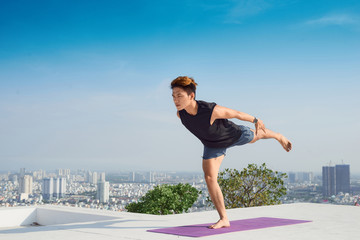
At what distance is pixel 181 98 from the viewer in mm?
4629

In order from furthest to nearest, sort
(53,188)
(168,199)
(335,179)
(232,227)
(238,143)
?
(53,188)
(335,179)
(168,199)
(238,143)
(232,227)

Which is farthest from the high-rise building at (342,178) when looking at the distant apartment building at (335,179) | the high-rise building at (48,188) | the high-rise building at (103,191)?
the high-rise building at (48,188)

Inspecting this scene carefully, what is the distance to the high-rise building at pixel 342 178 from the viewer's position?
11336 mm

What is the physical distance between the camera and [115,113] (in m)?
12.2

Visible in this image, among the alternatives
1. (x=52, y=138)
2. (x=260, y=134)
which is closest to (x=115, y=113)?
(x=52, y=138)

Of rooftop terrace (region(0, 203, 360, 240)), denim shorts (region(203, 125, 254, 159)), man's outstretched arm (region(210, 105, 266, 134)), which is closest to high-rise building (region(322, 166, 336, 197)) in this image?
rooftop terrace (region(0, 203, 360, 240))

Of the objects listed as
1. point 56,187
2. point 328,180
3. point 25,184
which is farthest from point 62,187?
point 328,180

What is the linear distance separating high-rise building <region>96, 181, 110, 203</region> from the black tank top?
785cm

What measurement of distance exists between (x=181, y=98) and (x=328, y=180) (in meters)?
8.78

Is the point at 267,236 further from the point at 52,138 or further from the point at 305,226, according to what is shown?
the point at 52,138

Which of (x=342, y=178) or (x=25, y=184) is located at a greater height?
(x=342, y=178)

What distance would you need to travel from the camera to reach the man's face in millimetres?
4625

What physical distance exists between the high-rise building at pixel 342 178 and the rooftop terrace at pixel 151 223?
3.78 meters

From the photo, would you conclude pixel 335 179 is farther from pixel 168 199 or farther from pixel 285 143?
pixel 285 143
